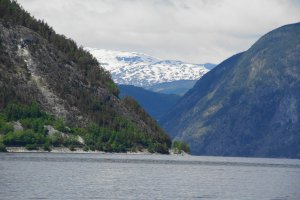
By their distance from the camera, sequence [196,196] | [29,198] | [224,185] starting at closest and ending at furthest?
[29,198], [196,196], [224,185]

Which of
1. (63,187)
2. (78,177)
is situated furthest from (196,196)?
(78,177)

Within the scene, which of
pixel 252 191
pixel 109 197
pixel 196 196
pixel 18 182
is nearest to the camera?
pixel 109 197

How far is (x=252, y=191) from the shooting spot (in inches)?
5925

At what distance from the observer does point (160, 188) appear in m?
147

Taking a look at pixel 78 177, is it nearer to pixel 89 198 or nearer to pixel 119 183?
pixel 119 183

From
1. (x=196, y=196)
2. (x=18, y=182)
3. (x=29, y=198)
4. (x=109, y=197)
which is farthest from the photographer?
(x=18, y=182)

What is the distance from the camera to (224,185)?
543 feet

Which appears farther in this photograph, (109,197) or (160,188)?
(160,188)

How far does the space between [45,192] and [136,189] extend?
23889mm

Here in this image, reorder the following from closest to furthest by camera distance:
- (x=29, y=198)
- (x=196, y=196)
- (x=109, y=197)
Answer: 1. (x=29, y=198)
2. (x=109, y=197)
3. (x=196, y=196)

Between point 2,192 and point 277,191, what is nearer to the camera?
point 2,192

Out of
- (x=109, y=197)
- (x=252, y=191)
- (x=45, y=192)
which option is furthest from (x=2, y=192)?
(x=252, y=191)

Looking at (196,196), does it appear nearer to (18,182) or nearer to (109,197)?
(109,197)

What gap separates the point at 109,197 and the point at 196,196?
58.4ft
